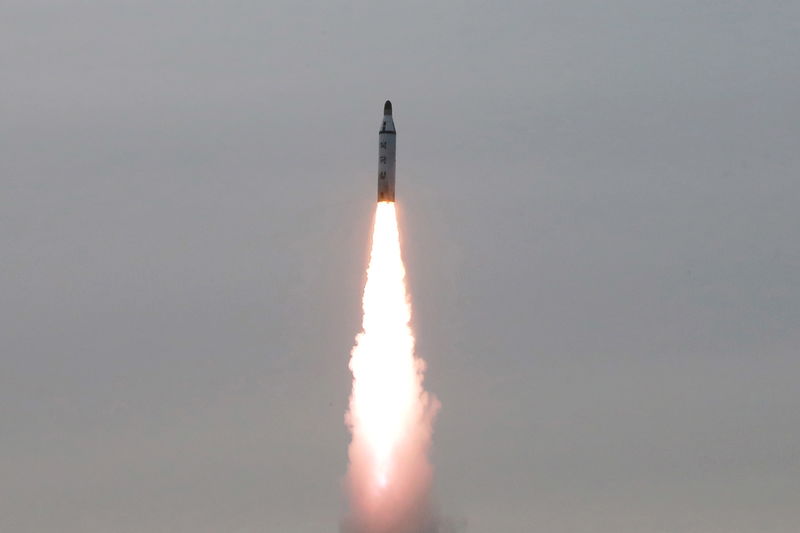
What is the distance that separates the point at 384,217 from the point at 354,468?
39.5ft

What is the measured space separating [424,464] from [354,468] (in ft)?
11.1

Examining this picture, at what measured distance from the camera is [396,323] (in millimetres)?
135000

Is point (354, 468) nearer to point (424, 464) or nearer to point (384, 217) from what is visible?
point (424, 464)

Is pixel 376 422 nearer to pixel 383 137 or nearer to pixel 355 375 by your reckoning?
pixel 355 375

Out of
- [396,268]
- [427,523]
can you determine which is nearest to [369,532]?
[427,523]

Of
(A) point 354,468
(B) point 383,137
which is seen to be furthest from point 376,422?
(B) point 383,137

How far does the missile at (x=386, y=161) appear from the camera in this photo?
426 feet

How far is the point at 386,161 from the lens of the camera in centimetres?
12975

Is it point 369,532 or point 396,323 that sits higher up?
point 396,323

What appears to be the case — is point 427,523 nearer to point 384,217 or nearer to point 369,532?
point 369,532

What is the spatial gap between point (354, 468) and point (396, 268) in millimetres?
9377

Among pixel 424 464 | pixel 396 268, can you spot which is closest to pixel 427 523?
pixel 424 464

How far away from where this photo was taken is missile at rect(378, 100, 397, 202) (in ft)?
426

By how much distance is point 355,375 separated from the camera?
443 feet
